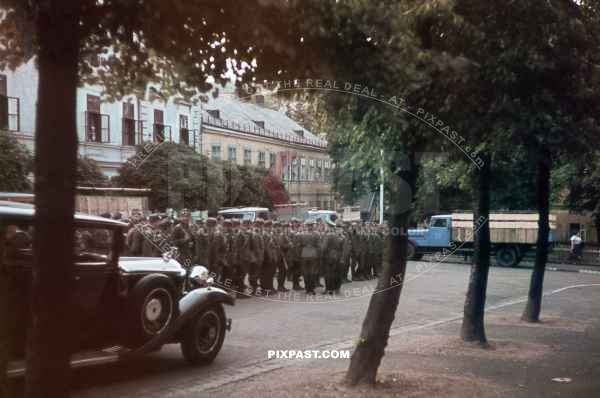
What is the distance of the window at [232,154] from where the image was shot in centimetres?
1020

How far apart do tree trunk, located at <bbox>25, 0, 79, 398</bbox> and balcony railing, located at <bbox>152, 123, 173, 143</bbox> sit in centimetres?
582

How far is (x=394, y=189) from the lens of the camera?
7320mm

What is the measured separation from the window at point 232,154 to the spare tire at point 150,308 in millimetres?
3059

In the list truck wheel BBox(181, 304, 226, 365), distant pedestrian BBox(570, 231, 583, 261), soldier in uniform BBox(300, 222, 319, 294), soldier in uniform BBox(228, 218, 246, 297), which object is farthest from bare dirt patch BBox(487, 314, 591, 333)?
distant pedestrian BBox(570, 231, 583, 261)

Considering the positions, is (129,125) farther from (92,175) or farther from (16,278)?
(16,278)

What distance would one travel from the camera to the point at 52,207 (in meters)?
3.34

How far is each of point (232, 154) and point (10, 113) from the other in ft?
12.1

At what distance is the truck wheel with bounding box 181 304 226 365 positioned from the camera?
796 cm

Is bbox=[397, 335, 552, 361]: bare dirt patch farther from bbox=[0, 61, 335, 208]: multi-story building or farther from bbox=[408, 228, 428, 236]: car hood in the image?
bbox=[408, 228, 428, 236]: car hood

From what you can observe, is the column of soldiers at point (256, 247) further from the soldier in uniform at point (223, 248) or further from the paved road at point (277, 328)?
the paved road at point (277, 328)

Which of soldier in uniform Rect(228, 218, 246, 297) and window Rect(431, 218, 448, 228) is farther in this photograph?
window Rect(431, 218, 448, 228)

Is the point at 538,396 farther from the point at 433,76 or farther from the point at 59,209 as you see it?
the point at 59,209

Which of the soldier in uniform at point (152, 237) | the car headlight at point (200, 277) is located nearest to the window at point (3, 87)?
the soldier in uniform at point (152, 237)

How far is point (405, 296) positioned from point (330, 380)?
915 cm
